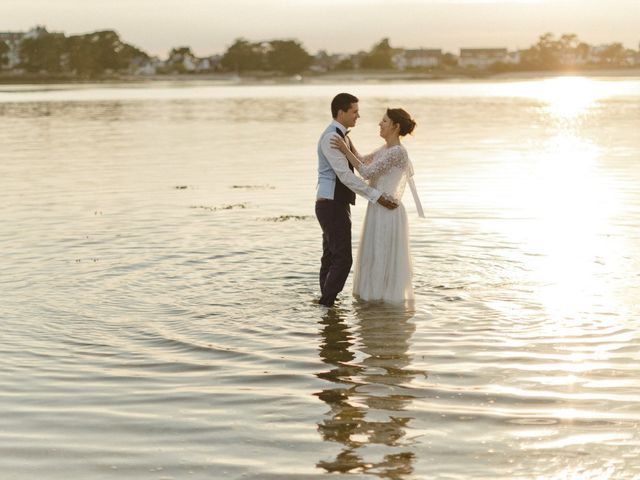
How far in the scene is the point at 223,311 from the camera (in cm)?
1121

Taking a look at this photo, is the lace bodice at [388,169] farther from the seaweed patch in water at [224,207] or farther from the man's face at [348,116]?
the seaweed patch in water at [224,207]

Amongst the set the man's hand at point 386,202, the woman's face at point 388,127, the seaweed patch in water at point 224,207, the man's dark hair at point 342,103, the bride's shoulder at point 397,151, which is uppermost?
the man's dark hair at point 342,103

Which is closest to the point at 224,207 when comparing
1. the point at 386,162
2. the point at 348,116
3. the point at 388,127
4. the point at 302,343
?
the point at 386,162

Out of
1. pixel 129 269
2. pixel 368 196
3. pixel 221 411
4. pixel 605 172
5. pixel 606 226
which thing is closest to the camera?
→ pixel 221 411

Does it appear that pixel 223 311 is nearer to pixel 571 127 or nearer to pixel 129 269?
pixel 129 269

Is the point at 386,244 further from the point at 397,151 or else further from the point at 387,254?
the point at 397,151

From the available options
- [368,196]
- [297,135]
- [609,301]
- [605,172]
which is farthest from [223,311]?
[297,135]

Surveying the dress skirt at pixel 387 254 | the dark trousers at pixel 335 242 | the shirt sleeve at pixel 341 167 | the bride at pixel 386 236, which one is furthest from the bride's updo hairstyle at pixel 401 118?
the dark trousers at pixel 335 242

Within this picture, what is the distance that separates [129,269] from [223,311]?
9.78 feet

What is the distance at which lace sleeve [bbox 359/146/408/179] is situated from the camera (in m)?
11.2

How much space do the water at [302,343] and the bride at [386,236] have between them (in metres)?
0.30

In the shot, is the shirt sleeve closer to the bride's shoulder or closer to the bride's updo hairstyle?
the bride's shoulder

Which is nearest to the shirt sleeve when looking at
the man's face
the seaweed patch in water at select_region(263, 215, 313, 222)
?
the man's face

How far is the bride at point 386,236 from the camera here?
37.0 feet
